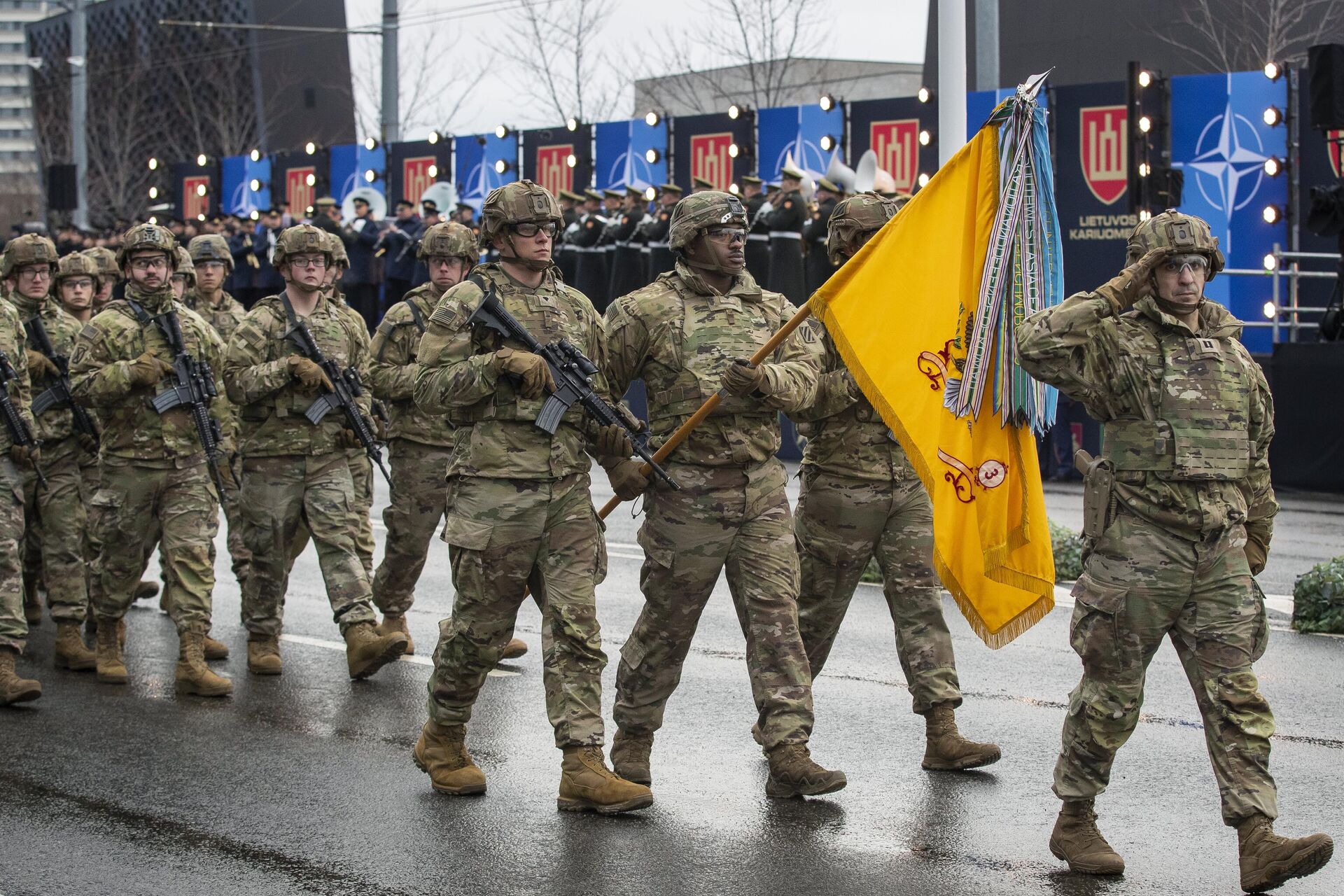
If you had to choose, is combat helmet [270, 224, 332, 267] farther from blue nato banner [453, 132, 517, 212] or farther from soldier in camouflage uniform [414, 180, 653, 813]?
blue nato banner [453, 132, 517, 212]

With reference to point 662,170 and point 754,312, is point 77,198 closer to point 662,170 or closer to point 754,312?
point 662,170

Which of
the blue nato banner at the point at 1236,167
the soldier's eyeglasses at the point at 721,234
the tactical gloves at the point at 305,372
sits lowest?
the tactical gloves at the point at 305,372

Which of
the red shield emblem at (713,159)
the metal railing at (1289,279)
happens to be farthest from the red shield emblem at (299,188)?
the metal railing at (1289,279)

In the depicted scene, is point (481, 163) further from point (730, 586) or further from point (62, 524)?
point (730, 586)

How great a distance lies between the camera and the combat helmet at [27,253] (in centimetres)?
1009

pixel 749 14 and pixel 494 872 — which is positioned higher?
pixel 749 14

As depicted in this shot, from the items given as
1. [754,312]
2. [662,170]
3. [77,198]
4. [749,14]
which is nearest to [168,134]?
[77,198]

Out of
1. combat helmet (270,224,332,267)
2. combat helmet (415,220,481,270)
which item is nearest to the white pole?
combat helmet (415,220,481,270)

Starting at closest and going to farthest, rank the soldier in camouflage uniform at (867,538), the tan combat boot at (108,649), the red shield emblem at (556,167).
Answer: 1. the soldier in camouflage uniform at (867,538)
2. the tan combat boot at (108,649)
3. the red shield emblem at (556,167)

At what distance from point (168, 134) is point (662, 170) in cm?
3091

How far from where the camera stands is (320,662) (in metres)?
9.48

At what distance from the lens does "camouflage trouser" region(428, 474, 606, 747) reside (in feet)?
21.6

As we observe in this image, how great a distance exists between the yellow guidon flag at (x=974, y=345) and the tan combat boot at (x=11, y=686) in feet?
14.0

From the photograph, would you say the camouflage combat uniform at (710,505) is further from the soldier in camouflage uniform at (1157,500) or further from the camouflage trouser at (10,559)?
the camouflage trouser at (10,559)
